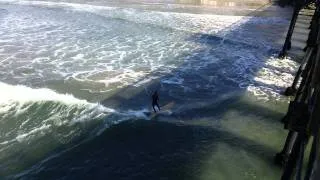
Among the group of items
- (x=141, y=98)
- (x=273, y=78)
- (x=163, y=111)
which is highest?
(x=273, y=78)

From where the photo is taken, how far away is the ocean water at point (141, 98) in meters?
13.9

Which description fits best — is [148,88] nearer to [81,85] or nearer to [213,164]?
[81,85]

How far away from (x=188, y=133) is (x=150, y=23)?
67.4 ft

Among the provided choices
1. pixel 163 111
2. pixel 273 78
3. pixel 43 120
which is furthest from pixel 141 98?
pixel 273 78

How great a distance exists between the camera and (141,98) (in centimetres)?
1930

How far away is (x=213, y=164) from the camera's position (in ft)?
44.9

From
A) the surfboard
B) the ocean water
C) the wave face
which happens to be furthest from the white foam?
the wave face

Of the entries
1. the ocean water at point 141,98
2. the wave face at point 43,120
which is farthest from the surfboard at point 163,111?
the wave face at point 43,120

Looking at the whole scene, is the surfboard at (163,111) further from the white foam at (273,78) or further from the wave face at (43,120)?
the white foam at (273,78)

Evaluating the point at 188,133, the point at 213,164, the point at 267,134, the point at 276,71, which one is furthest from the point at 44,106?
the point at 276,71

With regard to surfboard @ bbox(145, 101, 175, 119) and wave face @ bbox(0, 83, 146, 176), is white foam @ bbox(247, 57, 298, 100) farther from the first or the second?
wave face @ bbox(0, 83, 146, 176)

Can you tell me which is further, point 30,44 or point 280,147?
point 30,44

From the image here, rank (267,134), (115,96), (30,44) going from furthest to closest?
(30,44), (115,96), (267,134)

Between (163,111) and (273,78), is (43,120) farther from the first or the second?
(273,78)
